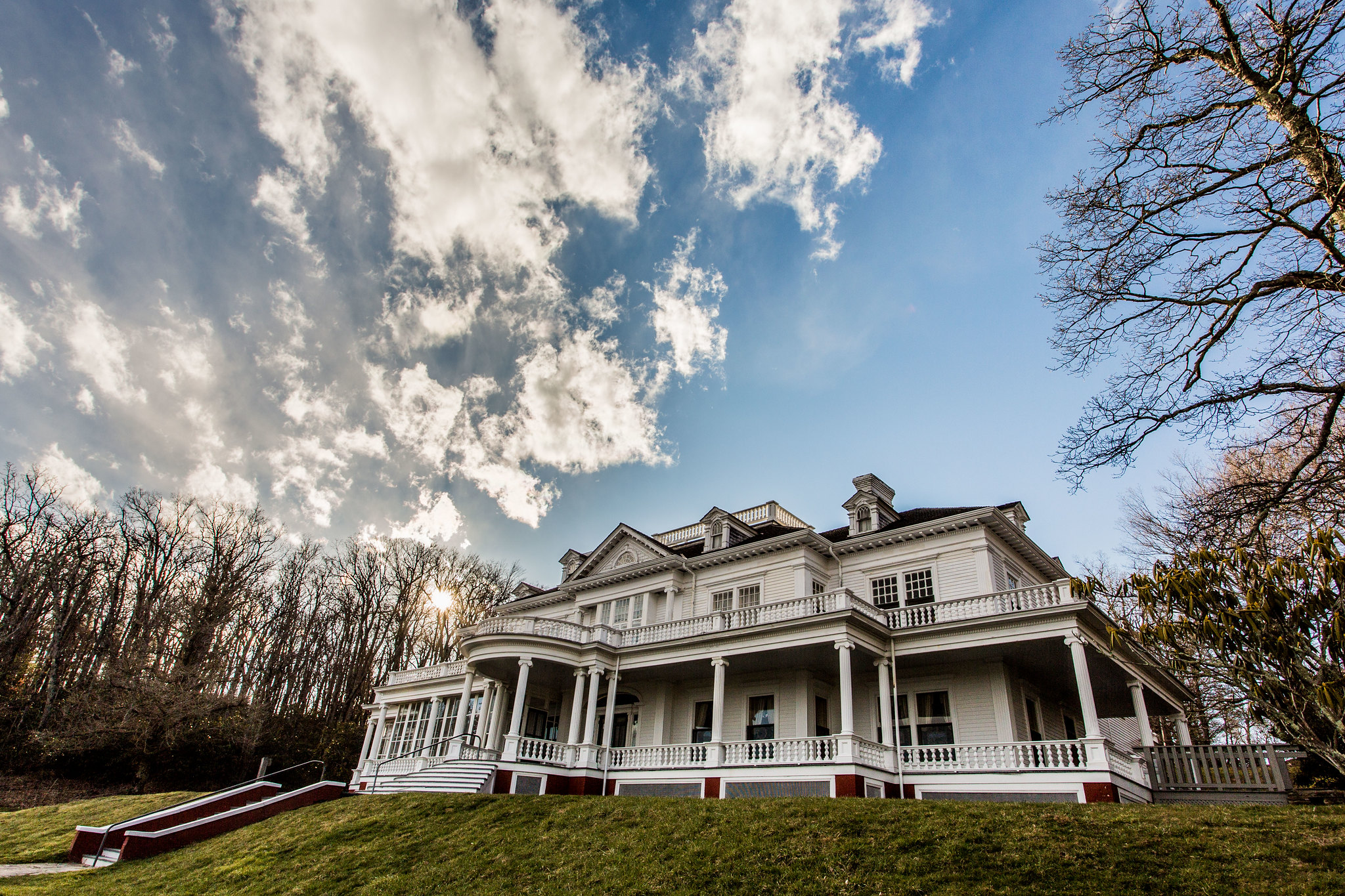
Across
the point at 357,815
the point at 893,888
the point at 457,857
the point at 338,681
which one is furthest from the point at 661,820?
the point at 338,681

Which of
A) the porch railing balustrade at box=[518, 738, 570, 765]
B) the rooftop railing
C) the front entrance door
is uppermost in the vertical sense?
the rooftop railing

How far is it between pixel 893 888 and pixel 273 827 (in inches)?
620

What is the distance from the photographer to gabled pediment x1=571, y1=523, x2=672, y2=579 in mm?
27297

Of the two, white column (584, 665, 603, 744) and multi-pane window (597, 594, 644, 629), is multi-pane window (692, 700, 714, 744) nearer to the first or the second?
white column (584, 665, 603, 744)

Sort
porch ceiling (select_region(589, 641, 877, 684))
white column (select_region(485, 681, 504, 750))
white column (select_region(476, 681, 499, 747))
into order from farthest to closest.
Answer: white column (select_region(476, 681, 499, 747)), white column (select_region(485, 681, 504, 750)), porch ceiling (select_region(589, 641, 877, 684))

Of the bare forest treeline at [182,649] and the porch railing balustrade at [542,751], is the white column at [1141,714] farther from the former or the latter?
the bare forest treeline at [182,649]

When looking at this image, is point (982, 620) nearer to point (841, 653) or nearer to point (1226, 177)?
point (841, 653)

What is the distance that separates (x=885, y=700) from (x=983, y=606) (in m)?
3.65

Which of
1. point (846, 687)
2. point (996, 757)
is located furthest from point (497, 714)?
point (996, 757)

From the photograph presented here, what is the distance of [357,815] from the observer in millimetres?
16672

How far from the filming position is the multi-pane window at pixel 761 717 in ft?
69.7

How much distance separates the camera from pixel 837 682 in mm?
21469

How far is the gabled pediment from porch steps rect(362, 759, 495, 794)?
945 centimetres

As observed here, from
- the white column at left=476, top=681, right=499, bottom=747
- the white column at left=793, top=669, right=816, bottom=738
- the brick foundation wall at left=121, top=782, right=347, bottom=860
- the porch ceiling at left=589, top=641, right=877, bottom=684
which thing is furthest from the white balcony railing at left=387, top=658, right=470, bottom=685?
the white column at left=793, top=669, right=816, bottom=738
